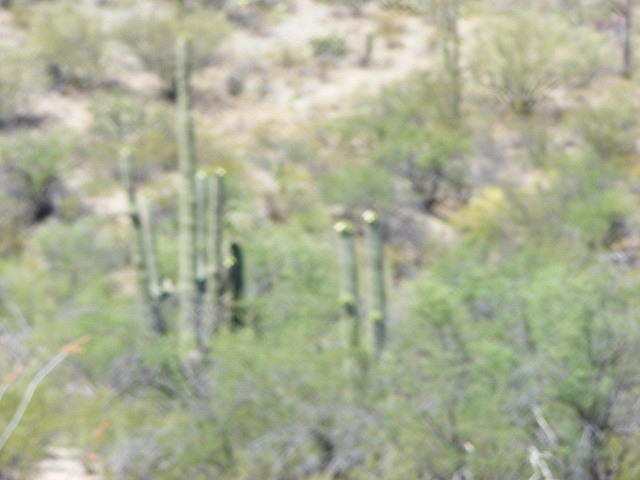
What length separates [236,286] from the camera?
40.3 ft

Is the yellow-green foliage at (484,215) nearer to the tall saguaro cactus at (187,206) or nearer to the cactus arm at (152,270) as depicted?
the cactus arm at (152,270)

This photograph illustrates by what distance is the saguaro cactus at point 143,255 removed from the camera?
12578 mm

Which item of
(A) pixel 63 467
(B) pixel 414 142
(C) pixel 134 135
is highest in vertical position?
(C) pixel 134 135

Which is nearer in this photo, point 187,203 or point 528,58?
point 187,203

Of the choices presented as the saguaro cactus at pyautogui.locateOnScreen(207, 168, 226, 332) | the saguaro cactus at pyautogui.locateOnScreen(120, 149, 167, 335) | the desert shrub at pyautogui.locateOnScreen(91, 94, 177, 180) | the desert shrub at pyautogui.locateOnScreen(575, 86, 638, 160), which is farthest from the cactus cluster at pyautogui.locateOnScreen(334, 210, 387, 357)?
the desert shrub at pyautogui.locateOnScreen(575, 86, 638, 160)

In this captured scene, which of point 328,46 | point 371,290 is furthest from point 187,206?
point 328,46

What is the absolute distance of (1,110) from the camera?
85.2 ft

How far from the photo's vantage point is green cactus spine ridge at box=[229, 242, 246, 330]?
39.5ft

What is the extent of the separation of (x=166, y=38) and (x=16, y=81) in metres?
5.37

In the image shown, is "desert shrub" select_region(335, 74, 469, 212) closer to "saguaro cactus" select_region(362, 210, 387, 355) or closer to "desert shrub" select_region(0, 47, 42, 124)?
"desert shrub" select_region(0, 47, 42, 124)

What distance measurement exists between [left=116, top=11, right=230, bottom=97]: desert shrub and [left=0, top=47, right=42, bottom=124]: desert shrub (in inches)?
144

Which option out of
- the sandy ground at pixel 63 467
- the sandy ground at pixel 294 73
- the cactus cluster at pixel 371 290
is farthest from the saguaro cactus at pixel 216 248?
the sandy ground at pixel 294 73

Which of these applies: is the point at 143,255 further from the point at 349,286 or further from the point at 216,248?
the point at 349,286

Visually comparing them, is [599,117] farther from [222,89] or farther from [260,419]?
[260,419]
